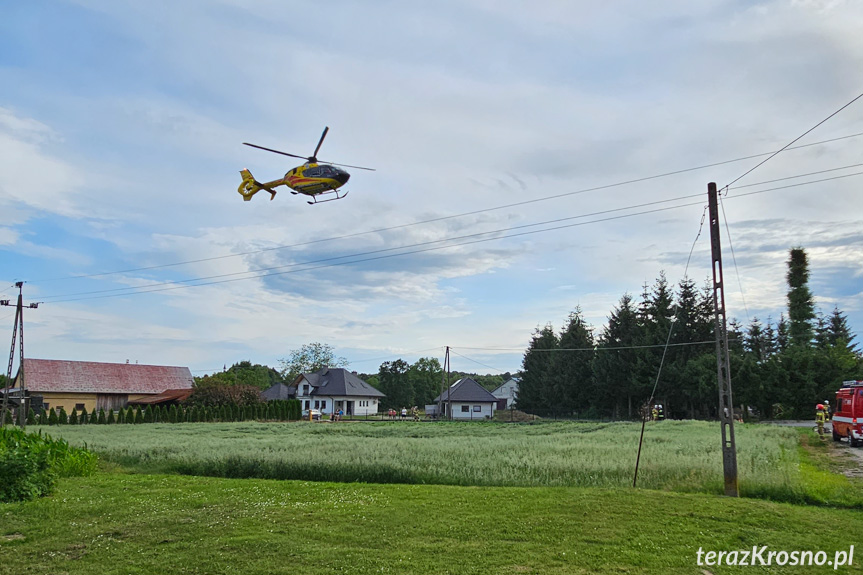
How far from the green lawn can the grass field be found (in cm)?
3

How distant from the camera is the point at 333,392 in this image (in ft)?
254

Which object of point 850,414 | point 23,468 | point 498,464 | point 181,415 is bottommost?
point 181,415

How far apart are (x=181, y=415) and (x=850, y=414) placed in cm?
4768

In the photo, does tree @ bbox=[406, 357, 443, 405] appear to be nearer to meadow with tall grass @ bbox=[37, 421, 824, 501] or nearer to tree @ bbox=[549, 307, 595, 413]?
tree @ bbox=[549, 307, 595, 413]

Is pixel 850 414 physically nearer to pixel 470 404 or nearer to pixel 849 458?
pixel 849 458

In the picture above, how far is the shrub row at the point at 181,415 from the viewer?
5003 cm

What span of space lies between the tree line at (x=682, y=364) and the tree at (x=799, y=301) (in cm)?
9

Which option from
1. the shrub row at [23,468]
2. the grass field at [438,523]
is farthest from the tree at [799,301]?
the shrub row at [23,468]

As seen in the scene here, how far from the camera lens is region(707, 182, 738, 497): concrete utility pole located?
11.8 m

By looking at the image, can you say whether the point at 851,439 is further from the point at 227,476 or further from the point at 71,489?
the point at 71,489

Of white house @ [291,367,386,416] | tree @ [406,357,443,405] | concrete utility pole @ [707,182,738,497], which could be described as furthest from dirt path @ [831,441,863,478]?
tree @ [406,357,443,405]

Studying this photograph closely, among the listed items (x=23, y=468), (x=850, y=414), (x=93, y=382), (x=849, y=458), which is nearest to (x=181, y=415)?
(x=93, y=382)

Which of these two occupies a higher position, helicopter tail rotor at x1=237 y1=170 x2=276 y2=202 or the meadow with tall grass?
helicopter tail rotor at x1=237 y1=170 x2=276 y2=202

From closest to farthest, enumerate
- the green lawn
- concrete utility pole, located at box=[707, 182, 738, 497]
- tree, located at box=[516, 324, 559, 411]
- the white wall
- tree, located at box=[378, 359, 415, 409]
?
the green lawn < concrete utility pole, located at box=[707, 182, 738, 497] < tree, located at box=[516, 324, 559, 411] < the white wall < tree, located at box=[378, 359, 415, 409]
